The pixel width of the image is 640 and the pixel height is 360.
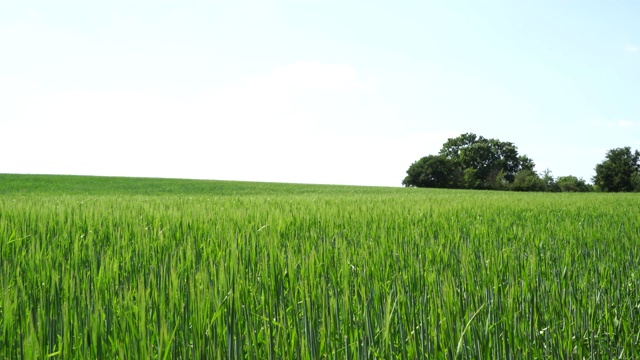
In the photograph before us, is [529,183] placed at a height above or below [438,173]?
below

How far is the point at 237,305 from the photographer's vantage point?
156cm

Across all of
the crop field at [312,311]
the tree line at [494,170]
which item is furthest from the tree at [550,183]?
the crop field at [312,311]

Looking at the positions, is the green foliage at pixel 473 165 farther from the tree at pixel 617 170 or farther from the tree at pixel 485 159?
the tree at pixel 617 170

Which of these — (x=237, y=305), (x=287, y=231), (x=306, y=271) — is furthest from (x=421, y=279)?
(x=287, y=231)

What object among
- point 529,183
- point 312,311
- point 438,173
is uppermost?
point 438,173

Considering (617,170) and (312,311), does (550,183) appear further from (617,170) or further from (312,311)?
(312,311)

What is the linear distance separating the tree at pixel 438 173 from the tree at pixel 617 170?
20.5 metres

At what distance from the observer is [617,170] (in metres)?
61.3

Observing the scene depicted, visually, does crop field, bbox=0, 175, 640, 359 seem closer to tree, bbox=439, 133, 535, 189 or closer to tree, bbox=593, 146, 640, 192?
tree, bbox=439, 133, 535, 189

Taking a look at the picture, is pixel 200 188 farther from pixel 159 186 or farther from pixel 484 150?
pixel 484 150

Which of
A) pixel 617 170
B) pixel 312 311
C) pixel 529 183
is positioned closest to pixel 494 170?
pixel 529 183

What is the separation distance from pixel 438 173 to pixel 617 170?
2497 cm

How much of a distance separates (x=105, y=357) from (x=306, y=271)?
1027mm

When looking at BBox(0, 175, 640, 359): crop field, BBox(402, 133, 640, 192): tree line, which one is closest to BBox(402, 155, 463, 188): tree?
BBox(402, 133, 640, 192): tree line
